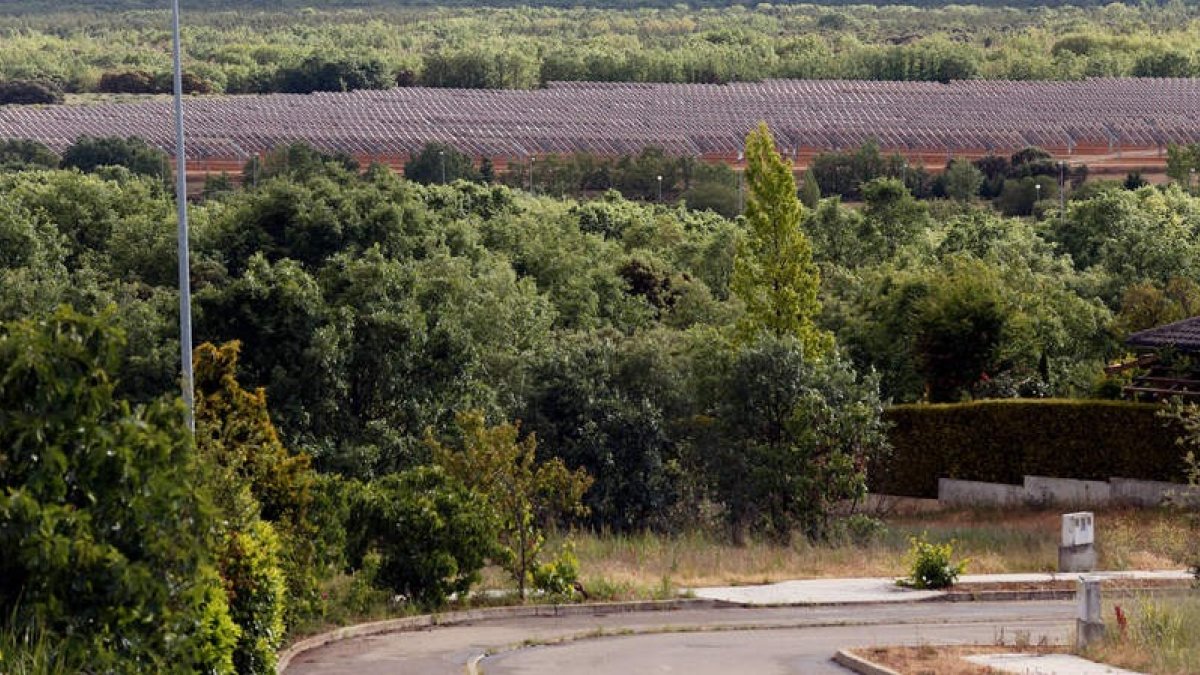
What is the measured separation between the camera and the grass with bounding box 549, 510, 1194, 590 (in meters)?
35.9

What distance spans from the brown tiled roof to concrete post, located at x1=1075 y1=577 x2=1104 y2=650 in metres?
20.3

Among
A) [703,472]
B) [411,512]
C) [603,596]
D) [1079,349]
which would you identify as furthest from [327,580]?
[1079,349]

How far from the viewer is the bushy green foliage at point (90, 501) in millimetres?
17359

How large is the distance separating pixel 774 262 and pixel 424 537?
Answer: 23.5 metres

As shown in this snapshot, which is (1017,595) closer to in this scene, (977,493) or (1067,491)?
(1067,491)

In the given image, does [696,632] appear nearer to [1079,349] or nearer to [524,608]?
[524,608]

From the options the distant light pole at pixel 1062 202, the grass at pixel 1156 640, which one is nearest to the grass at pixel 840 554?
the grass at pixel 1156 640

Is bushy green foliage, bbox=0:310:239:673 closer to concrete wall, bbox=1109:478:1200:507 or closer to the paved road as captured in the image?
the paved road

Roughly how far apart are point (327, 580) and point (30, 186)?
48.9 m

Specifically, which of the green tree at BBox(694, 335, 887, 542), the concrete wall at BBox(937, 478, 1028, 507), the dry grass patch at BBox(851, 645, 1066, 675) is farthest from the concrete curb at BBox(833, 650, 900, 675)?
the concrete wall at BBox(937, 478, 1028, 507)

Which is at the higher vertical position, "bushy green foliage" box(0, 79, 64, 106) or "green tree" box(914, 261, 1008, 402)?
"green tree" box(914, 261, 1008, 402)

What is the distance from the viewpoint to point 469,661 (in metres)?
26.4

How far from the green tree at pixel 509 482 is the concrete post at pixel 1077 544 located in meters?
7.27

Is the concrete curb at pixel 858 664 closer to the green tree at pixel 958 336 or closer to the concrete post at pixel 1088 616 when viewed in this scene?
the concrete post at pixel 1088 616
